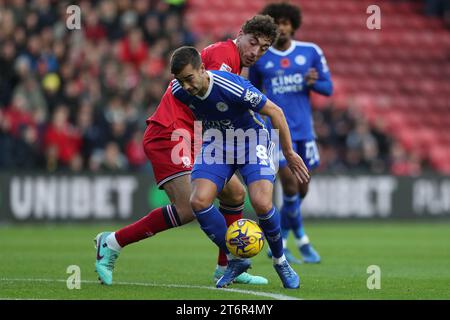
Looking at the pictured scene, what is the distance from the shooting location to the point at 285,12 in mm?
11203

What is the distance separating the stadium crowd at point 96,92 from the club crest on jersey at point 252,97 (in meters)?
10.7

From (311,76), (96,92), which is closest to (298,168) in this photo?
(311,76)

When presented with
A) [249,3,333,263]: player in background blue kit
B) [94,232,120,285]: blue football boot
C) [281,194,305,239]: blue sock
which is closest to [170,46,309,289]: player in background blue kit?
[94,232,120,285]: blue football boot

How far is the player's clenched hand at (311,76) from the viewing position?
37.3ft

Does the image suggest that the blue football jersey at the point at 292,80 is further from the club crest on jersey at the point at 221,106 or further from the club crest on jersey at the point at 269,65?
the club crest on jersey at the point at 221,106

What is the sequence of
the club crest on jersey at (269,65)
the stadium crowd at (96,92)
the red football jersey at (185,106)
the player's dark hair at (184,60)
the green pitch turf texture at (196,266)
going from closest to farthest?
the player's dark hair at (184,60) → the green pitch turf texture at (196,266) → the red football jersey at (185,106) → the club crest on jersey at (269,65) → the stadium crowd at (96,92)

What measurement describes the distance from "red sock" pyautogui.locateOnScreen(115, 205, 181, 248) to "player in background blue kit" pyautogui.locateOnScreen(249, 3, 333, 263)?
296 cm

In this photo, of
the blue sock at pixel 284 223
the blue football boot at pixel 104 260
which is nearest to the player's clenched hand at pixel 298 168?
the blue football boot at pixel 104 260

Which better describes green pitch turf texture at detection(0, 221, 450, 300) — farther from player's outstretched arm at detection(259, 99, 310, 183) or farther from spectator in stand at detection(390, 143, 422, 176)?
spectator in stand at detection(390, 143, 422, 176)

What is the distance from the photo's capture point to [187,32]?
21172 mm

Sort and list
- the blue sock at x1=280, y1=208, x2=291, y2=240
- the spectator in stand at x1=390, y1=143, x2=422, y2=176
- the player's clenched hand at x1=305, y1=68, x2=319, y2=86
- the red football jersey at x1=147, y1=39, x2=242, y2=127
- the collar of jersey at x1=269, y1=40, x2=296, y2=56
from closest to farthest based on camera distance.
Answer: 1. the red football jersey at x1=147, y1=39, x2=242, y2=127
2. the player's clenched hand at x1=305, y1=68, x2=319, y2=86
3. the collar of jersey at x1=269, y1=40, x2=296, y2=56
4. the blue sock at x1=280, y1=208, x2=291, y2=240
5. the spectator in stand at x1=390, y1=143, x2=422, y2=176

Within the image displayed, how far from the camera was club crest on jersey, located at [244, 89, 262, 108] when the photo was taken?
→ 7.94 meters
